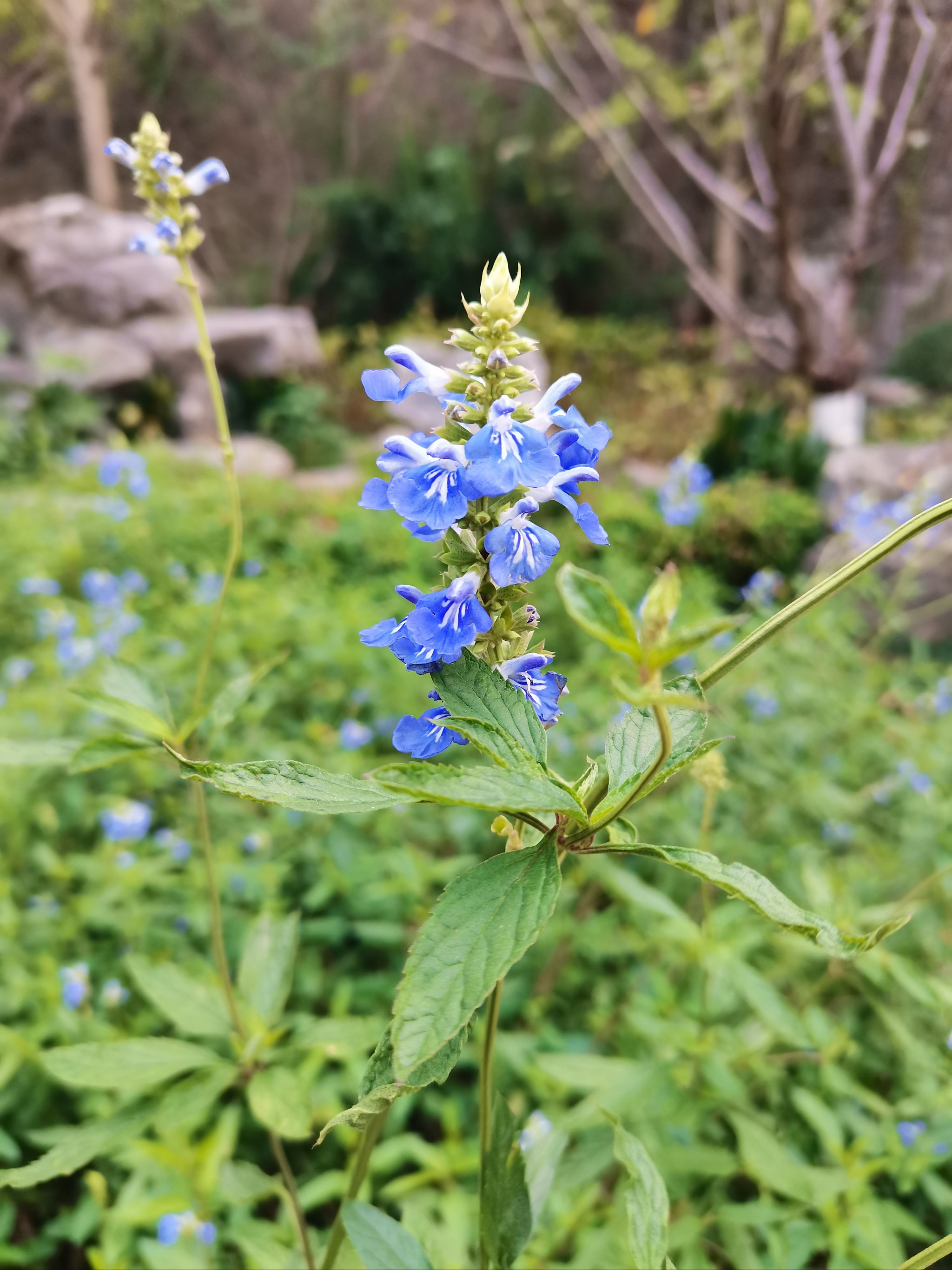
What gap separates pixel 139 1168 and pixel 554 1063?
758 mm

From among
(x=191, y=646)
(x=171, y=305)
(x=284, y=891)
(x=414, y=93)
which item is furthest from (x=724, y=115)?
(x=284, y=891)

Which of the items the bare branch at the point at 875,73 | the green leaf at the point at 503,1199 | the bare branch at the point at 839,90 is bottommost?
the green leaf at the point at 503,1199

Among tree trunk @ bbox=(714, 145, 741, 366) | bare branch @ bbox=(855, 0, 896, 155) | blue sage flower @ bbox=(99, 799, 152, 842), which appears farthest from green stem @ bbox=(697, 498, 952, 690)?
tree trunk @ bbox=(714, 145, 741, 366)

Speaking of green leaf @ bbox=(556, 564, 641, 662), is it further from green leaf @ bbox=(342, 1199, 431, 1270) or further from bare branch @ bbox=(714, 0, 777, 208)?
bare branch @ bbox=(714, 0, 777, 208)

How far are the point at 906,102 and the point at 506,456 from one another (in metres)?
5.90

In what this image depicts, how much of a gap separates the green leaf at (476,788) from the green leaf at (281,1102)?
638 millimetres

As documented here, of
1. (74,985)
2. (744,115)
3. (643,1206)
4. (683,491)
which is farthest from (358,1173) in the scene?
(744,115)

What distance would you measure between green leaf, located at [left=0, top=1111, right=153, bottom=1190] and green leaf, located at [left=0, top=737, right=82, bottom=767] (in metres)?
0.42

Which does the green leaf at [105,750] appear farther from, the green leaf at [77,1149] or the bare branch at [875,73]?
the bare branch at [875,73]

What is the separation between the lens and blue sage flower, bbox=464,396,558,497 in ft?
1.78

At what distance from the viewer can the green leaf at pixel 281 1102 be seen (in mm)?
910

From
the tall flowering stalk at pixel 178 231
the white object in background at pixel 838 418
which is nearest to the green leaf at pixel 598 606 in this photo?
the tall flowering stalk at pixel 178 231

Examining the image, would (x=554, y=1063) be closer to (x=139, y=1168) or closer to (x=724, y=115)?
(x=139, y=1168)

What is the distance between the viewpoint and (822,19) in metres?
5.01
